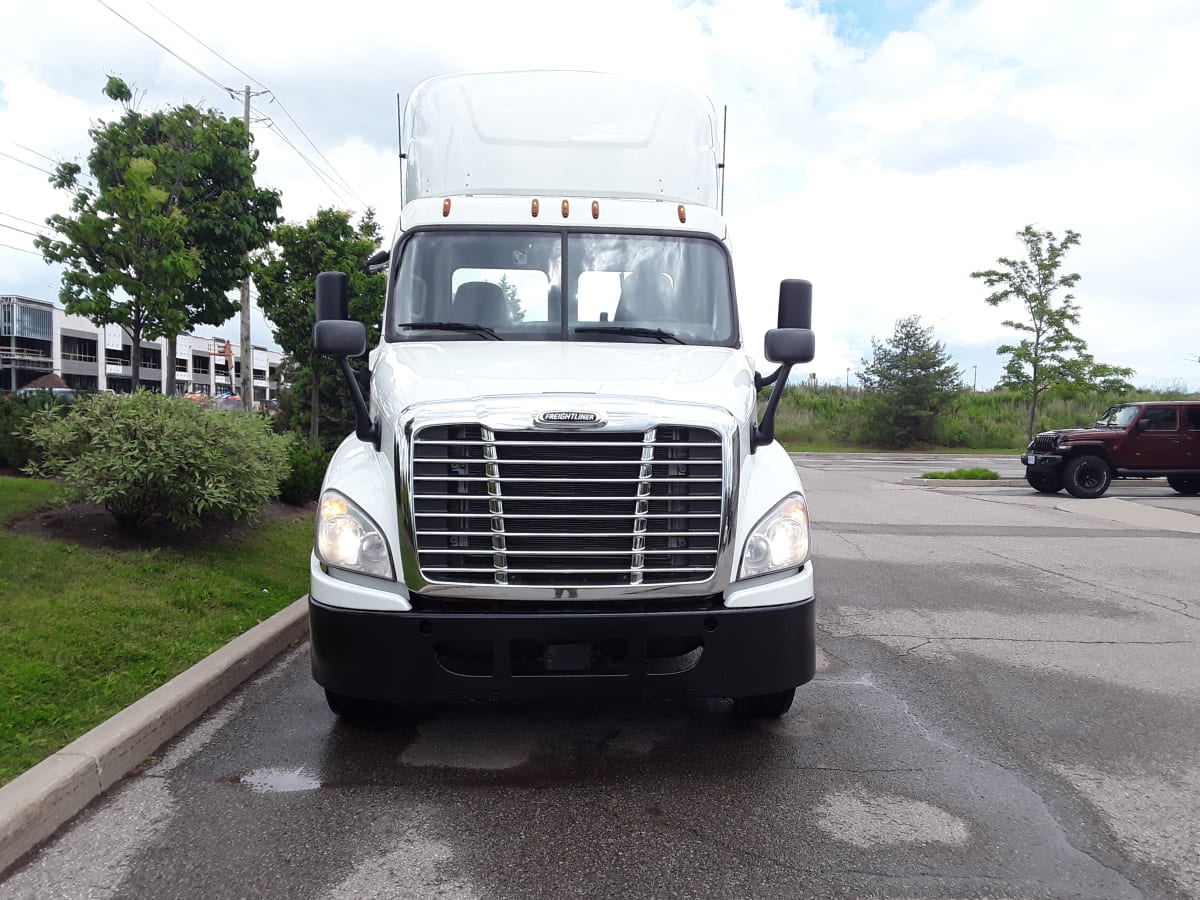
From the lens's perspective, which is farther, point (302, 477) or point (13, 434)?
point (302, 477)

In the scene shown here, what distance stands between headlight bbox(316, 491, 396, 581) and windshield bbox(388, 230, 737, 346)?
51.1 inches

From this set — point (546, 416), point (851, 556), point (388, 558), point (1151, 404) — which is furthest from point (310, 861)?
point (1151, 404)

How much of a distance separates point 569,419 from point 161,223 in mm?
9801

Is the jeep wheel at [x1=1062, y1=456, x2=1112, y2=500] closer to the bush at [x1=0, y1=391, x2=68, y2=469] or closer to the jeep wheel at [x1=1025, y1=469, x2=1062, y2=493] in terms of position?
the jeep wheel at [x1=1025, y1=469, x2=1062, y2=493]

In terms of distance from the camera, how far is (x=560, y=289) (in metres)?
5.11

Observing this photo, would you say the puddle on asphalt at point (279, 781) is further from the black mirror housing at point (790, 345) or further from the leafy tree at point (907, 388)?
the leafy tree at point (907, 388)

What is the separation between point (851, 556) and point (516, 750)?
23.0 ft

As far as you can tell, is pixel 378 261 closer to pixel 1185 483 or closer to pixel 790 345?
pixel 790 345

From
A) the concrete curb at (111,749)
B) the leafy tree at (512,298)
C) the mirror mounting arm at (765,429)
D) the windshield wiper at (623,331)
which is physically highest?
the leafy tree at (512,298)

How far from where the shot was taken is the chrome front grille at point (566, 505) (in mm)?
3830

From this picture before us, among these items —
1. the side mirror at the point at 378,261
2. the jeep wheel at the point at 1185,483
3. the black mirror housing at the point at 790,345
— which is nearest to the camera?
the black mirror housing at the point at 790,345

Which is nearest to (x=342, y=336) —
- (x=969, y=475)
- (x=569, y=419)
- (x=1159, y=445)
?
(x=569, y=419)

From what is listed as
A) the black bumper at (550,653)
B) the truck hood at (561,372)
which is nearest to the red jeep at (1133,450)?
the truck hood at (561,372)

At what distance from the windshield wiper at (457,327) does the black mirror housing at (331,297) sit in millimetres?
421
